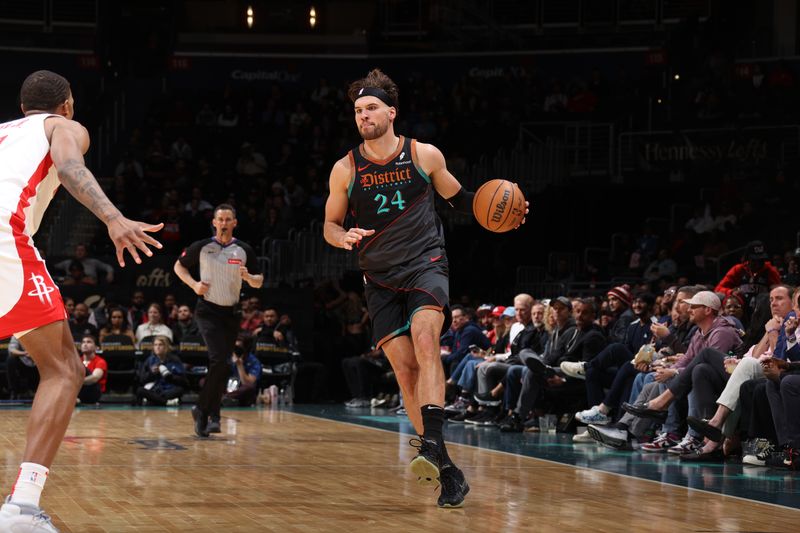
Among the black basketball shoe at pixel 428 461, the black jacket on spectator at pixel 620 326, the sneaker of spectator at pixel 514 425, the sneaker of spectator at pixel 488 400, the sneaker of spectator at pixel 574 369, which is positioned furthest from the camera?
the sneaker of spectator at pixel 488 400

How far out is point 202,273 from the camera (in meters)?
10.8

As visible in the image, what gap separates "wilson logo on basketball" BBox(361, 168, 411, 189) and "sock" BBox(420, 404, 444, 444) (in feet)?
4.24

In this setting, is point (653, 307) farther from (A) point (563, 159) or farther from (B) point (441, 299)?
(A) point (563, 159)

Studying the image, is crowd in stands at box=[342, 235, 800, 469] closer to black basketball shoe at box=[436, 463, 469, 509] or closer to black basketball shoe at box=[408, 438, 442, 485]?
black basketball shoe at box=[436, 463, 469, 509]

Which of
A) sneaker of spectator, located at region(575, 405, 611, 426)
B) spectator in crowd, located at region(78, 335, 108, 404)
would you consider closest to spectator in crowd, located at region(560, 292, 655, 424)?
sneaker of spectator, located at region(575, 405, 611, 426)

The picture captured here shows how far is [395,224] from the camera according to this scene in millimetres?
6660

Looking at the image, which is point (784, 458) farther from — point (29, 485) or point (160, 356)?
point (160, 356)

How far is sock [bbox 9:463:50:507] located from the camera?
4590 mm

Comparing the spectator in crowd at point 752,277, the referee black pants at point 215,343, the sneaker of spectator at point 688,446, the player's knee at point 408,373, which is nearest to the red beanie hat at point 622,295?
the spectator in crowd at point 752,277

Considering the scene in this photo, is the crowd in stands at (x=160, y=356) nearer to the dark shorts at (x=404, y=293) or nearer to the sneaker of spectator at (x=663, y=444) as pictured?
the sneaker of spectator at (x=663, y=444)

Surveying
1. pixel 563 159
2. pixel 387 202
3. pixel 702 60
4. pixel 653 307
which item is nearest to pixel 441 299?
pixel 387 202

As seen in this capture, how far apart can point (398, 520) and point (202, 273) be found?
5460 millimetres

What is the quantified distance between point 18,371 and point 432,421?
11384 mm

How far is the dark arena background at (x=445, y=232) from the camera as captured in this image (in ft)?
23.6
